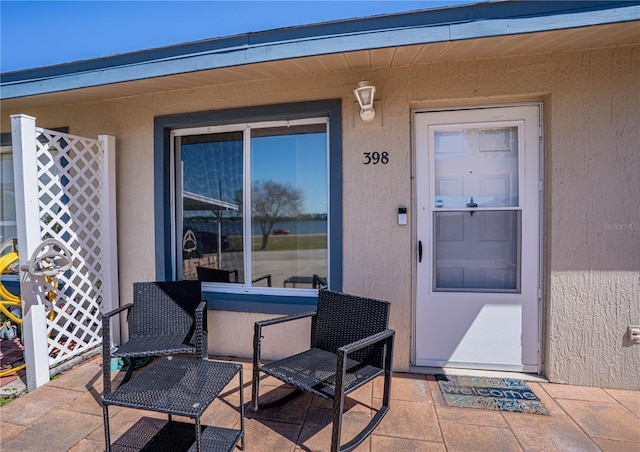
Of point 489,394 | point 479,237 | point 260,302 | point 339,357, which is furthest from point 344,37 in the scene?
point 489,394

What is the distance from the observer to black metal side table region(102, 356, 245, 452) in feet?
5.49

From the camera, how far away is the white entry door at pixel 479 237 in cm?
278

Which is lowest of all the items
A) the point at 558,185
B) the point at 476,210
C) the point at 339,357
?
the point at 339,357

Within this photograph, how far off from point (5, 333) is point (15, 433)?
2356mm

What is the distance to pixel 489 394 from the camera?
2504 mm

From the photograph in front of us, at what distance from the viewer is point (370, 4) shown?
2469 mm

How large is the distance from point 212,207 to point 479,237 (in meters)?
2.58

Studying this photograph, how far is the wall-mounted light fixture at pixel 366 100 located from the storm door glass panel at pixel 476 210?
0.63 metres

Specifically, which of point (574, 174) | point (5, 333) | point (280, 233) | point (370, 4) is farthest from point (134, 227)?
point (574, 174)

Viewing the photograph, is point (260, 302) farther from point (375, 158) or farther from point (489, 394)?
point (489, 394)

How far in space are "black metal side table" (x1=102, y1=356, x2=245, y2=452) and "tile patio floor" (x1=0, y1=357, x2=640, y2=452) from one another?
0.18 m

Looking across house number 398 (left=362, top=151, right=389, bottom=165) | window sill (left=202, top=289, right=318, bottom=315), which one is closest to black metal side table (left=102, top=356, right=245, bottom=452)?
window sill (left=202, top=289, right=318, bottom=315)

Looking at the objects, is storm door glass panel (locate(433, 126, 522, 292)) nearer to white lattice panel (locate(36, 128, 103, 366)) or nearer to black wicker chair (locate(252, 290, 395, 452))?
black wicker chair (locate(252, 290, 395, 452))

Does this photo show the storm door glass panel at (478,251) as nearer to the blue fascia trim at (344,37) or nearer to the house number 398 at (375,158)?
the house number 398 at (375,158)
